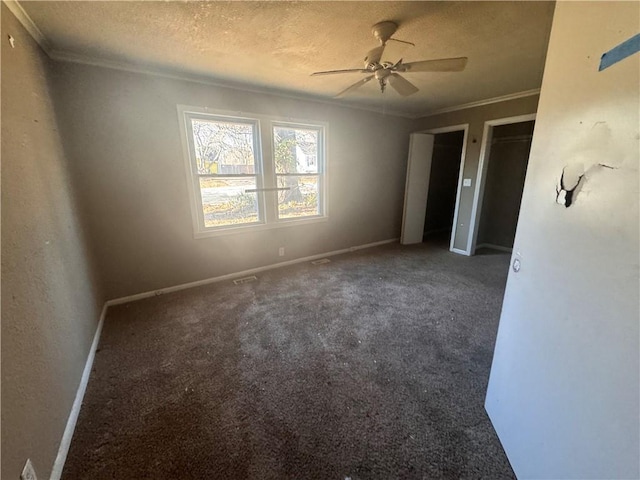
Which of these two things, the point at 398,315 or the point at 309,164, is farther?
the point at 309,164

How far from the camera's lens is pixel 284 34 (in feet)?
6.21

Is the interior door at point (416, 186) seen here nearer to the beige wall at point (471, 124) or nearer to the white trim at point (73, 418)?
the beige wall at point (471, 124)

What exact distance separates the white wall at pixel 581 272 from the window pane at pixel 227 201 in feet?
9.71

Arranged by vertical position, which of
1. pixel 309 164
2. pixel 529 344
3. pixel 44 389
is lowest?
pixel 44 389

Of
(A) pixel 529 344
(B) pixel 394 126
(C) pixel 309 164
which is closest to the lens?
(A) pixel 529 344

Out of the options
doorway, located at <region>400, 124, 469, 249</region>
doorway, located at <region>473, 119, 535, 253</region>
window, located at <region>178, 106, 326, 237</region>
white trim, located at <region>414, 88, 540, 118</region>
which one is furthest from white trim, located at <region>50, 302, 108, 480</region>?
white trim, located at <region>414, 88, 540, 118</region>

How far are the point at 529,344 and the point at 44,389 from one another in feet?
7.36

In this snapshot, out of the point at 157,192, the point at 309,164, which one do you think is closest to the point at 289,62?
the point at 309,164

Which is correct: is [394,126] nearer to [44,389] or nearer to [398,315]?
[398,315]

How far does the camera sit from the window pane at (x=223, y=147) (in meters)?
3.00

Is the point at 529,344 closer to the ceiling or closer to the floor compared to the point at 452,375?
closer to the ceiling

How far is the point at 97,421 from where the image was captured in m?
1.47

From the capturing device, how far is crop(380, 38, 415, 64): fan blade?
2.03 meters

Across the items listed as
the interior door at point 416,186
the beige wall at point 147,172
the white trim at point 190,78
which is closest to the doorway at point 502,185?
the interior door at point 416,186
